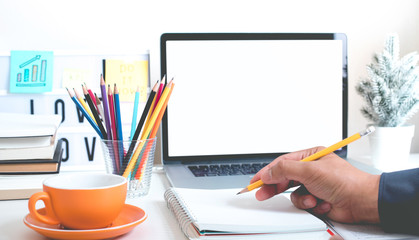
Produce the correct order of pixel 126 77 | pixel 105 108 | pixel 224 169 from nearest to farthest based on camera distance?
pixel 105 108 → pixel 224 169 → pixel 126 77

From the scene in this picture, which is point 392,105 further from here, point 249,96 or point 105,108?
point 105,108

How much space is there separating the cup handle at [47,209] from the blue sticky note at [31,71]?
53cm

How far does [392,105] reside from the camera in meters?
1.03

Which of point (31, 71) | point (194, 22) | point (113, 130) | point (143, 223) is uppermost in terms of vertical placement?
point (194, 22)

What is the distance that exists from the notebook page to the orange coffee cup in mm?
101

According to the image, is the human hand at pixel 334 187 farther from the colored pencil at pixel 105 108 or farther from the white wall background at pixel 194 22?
the white wall background at pixel 194 22

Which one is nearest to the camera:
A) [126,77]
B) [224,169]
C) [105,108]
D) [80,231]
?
[80,231]

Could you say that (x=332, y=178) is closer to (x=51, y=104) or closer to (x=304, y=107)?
(x=304, y=107)

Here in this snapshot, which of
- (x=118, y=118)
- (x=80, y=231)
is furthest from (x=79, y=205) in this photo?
(x=118, y=118)

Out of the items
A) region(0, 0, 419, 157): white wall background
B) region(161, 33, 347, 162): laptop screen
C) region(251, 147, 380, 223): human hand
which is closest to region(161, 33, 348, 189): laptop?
region(161, 33, 347, 162): laptop screen

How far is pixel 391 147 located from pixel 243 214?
582 mm

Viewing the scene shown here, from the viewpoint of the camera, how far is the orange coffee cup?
0.54m

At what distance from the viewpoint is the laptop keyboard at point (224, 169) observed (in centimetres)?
91

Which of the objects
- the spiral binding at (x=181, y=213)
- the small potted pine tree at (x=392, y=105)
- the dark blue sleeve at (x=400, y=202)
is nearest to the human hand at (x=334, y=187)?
the dark blue sleeve at (x=400, y=202)
